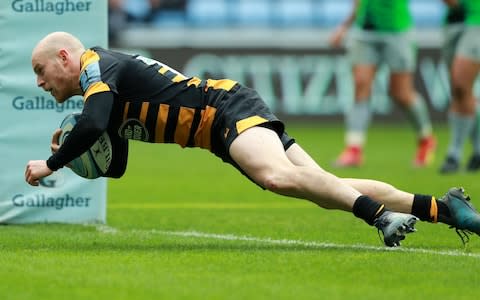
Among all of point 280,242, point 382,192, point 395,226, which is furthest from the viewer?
point 280,242

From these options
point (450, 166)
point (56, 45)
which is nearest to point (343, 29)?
point (450, 166)

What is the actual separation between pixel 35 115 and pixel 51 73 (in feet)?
4.76

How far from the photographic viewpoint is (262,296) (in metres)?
5.06

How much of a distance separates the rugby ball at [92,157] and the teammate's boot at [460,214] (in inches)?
74.3

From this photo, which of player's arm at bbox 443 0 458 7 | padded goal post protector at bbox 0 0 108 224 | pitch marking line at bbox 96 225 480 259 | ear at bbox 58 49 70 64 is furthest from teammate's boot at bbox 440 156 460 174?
ear at bbox 58 49 70 64

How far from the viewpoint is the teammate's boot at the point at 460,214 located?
6746mm

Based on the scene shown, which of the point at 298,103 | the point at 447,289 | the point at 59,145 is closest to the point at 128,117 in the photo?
the point at 59,145

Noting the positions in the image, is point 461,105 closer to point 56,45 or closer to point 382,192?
point 382,192

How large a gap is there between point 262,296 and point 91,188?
141 inches

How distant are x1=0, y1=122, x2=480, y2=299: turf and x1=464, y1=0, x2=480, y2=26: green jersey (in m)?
2.44

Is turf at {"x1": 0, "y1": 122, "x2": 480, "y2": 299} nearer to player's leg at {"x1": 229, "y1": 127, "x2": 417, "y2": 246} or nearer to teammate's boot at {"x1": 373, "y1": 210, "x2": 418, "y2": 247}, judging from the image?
teammate's boot at {"x1": 373, "y1": 210, "x2": 418, "y2": 247}

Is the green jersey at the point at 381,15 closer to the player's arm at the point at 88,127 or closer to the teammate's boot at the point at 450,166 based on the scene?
the teammate's boot at the point at 450,166

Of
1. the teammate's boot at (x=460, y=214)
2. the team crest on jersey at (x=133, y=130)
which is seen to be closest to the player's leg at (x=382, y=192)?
the teammate's boot at (x=460, y=214)

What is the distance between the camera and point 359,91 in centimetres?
1432
